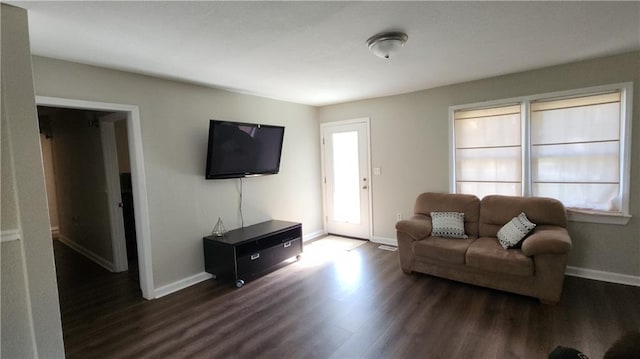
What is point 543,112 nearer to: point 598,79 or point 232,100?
point 598,79

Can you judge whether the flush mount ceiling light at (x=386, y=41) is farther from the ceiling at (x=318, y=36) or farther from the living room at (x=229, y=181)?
the living room at (x=229, y=181)

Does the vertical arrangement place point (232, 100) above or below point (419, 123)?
above

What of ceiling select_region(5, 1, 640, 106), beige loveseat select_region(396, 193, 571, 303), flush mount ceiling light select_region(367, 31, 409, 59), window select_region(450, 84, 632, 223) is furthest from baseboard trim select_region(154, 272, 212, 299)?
window select_region(450, 84, 632, 223)

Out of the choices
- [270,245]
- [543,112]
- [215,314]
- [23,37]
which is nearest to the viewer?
[23,37]

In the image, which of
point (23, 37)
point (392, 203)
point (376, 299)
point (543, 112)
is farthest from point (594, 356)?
point (23, 37)

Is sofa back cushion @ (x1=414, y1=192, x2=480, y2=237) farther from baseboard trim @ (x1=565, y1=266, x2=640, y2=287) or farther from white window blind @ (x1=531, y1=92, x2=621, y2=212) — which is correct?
baseboard trim @ (x1=565, y1=266, x2=640, y2=287)

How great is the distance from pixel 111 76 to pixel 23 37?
3.59ft

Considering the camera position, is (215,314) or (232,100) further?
(232,100)

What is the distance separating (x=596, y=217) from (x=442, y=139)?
5.86ft

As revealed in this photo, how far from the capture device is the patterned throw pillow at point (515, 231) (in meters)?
3.02

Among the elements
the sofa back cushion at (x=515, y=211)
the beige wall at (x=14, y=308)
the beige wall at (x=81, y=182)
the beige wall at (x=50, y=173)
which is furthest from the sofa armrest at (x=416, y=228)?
the beige wall at (x=50, y=173)

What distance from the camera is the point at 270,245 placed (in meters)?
3.78

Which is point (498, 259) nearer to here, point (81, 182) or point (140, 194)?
point (140, 194)

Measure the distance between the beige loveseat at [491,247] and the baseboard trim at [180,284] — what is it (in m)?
2.34
